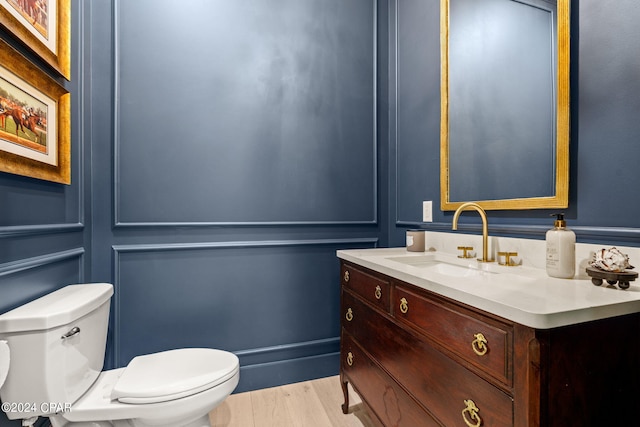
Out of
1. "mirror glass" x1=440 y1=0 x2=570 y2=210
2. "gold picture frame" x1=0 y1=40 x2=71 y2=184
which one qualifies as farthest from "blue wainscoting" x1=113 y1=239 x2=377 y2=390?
"mirror glass" x1=440 y1=0 x2=570 y2=210

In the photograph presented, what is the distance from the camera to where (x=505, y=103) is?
1.41 metres

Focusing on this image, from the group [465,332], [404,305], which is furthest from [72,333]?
[465,332]

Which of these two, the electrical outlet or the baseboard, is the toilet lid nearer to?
the baseboard

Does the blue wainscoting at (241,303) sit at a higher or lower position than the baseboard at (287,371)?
higher

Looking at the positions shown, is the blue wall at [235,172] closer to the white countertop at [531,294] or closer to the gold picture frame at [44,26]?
the gold picture frame at [44,26]

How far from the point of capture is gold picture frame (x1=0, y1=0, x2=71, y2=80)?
1.13 m

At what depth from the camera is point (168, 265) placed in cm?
184

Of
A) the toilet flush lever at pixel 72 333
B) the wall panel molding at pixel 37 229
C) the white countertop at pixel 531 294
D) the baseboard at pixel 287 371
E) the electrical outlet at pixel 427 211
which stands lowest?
the baseboard at pixel 287 371

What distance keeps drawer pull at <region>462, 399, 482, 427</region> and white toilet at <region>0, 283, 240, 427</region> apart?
938 mm

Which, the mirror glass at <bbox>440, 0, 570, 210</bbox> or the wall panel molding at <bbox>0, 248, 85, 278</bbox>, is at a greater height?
the mirror glass at <bbox>440, 0, 570, 210</bbox>

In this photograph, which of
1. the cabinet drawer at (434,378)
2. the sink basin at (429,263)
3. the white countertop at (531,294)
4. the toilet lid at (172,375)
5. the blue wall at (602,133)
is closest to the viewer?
the white countertop at (531,294)

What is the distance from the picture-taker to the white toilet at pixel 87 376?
1055 millimetres

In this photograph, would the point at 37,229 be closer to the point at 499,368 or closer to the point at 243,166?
the point at 243,166

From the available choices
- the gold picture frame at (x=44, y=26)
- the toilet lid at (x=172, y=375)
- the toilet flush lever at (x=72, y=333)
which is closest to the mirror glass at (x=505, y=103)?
the toilet lid at (x=172, y=375)
